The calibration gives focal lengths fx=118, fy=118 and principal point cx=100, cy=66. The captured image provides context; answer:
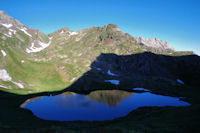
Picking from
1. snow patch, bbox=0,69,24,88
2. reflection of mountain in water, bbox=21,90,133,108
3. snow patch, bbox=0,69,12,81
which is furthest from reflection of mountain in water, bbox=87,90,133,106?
snow patch, bbox=0,69,12,81

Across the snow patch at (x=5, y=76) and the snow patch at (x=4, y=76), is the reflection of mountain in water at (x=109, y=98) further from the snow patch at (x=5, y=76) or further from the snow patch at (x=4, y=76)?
the snow patch at (x=4, y=76)

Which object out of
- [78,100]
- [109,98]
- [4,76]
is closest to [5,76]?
[4,76]

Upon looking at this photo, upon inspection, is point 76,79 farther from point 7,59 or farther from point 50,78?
point 7,59

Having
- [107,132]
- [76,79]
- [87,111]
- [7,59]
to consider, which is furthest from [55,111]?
[7,59]

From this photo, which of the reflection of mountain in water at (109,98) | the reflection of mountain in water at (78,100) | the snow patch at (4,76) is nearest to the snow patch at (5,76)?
the snow patch at (4,76)

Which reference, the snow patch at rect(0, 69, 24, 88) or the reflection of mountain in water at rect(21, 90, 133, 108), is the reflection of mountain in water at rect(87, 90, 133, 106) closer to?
the reflection of mountain in water at rect(21, 90, 133, 108)

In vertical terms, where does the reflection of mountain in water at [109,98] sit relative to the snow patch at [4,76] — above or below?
below

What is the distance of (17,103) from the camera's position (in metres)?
69.1

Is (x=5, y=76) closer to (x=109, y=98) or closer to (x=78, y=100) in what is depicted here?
(x=78, y=100)

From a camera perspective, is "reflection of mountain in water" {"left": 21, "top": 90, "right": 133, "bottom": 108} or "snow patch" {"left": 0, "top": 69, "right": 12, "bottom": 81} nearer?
"reflection of mountain in water" {"left": 21, "top": 90, "right": 133, "bottom": 108}

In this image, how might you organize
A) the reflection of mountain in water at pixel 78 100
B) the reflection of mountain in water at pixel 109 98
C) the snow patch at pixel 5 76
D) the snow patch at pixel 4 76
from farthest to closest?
the snow patch at pixel 4 76, the snow patch at pixel 5 76, the reflection of mountain in water at pixel 109 98, the reflection of mountain in water at pixel 78 100

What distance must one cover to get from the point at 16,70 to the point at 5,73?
51.0 ft

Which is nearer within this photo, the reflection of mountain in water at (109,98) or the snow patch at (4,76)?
the reflection of mountain in water at (109,98)

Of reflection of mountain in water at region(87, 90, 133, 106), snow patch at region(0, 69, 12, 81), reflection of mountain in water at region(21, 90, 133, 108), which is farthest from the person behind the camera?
snow patch at region(0, 69, 12, 81)
